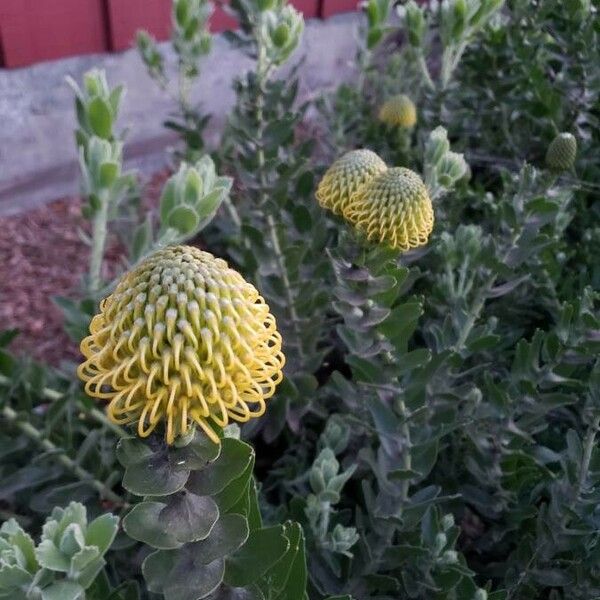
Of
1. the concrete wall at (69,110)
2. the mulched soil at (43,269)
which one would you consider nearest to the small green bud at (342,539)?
the mulched soil at (43,269)

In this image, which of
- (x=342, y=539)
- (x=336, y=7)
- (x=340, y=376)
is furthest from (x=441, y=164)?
(x=336, y=7)

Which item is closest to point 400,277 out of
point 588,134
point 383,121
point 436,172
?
point 436,172

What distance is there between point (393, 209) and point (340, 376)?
0.73m

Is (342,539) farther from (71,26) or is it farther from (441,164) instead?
(71,26)

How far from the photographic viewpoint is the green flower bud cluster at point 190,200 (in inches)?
77.1

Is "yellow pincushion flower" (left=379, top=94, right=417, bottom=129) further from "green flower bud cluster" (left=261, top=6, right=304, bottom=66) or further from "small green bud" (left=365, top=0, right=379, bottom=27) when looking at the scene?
"green flower bud cluster" (left=261, top=6, right=304, bottom=66)

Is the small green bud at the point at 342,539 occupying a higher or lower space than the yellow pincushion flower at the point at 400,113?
lower

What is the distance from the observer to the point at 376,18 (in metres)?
3.30

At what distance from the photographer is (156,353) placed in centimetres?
110

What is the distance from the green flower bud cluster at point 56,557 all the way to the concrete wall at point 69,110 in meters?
3.04

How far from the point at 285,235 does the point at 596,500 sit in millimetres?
1397

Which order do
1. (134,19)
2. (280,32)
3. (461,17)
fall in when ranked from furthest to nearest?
(134,19), (461,17), (280,32)

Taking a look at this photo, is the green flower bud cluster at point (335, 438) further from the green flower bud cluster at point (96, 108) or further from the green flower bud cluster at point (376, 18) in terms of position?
the green flower bud cluster at point (376, 18)

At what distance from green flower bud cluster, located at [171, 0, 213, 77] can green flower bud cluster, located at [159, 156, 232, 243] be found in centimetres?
118
